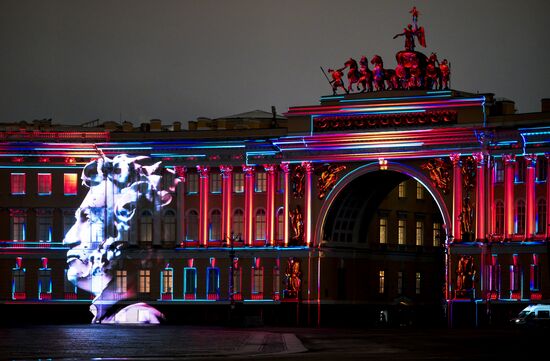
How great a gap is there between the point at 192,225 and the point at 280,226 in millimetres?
7417

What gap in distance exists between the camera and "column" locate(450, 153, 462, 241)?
113m

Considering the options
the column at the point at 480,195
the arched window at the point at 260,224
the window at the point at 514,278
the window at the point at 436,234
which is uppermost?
the column at the point at 480,195

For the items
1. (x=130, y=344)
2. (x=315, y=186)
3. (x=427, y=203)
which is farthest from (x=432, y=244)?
(x=130, y=344)

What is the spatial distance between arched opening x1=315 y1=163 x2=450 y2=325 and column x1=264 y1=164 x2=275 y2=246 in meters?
4.02

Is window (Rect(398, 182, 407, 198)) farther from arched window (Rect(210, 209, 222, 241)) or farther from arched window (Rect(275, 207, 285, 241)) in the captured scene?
arched window (Rect(210, 209, 222, 241))

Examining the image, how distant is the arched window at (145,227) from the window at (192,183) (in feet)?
12.0

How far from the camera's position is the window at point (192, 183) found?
125 metres

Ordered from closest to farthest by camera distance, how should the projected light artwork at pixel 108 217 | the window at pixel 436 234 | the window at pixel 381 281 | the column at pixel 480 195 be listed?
the column at pixel 480 195 < the projected light artwork at pixel 108 217 < the window at pixel 381 281 < the window at pixel 436 234

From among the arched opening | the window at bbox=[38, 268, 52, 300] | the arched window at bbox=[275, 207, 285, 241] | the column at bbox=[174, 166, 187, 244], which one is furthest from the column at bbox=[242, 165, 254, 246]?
the window at bbox=[38, 268, 52, 300]

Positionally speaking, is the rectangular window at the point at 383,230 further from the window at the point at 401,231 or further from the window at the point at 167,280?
the window at the point at 167,280

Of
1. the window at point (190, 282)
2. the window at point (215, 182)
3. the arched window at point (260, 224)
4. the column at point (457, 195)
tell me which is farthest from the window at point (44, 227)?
the column at point (457, 195)

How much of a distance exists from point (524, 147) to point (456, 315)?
12302mm

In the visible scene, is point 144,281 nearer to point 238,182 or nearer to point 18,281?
point 18,281

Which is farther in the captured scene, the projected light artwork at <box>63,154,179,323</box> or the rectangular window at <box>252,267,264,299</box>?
the projected light artwork at <box>63,154,179,323</box>
